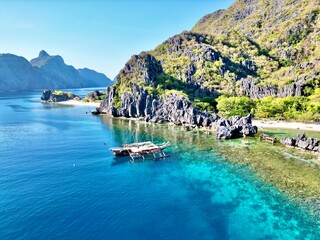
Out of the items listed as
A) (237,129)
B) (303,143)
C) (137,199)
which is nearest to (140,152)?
(137,199)

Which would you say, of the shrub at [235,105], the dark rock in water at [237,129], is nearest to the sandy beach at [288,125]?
the dark rock in water at [237,129]

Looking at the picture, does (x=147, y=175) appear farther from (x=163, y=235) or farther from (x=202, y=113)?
(x=202, y=113)

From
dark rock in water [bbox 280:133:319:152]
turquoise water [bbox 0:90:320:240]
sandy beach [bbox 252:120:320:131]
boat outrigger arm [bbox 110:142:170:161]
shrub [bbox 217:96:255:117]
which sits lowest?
turquoise water [bbox 0:90:320:240]

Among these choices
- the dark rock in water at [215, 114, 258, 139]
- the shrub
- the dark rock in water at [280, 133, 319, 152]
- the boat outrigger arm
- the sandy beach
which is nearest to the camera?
the boat outrigger arm

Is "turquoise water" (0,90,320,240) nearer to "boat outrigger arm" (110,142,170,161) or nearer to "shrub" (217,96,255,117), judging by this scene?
"boat outrigger arm" (110,142,170,161)

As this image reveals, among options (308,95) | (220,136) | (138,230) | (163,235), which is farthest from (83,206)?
(308,95)

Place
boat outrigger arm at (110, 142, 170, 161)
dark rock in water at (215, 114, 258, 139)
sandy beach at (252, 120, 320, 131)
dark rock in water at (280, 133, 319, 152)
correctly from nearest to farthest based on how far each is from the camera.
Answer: boat outrigger arm at (110, 142, 170, 161) → dark rock in water at (280, 133, 319, 152) → dark rock in water at (215, 114, 258, 139) → sandy beach at (252, 120, 320, 131)

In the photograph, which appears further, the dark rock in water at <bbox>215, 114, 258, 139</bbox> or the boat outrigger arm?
the dark rock in water at <bbox>215, 114, 258, 139</bbox>

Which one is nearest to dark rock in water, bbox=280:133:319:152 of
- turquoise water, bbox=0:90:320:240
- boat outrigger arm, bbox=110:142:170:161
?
turquoise water, bbox=0:90:320:240

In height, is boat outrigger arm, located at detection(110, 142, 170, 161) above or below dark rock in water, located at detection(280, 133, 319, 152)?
below
